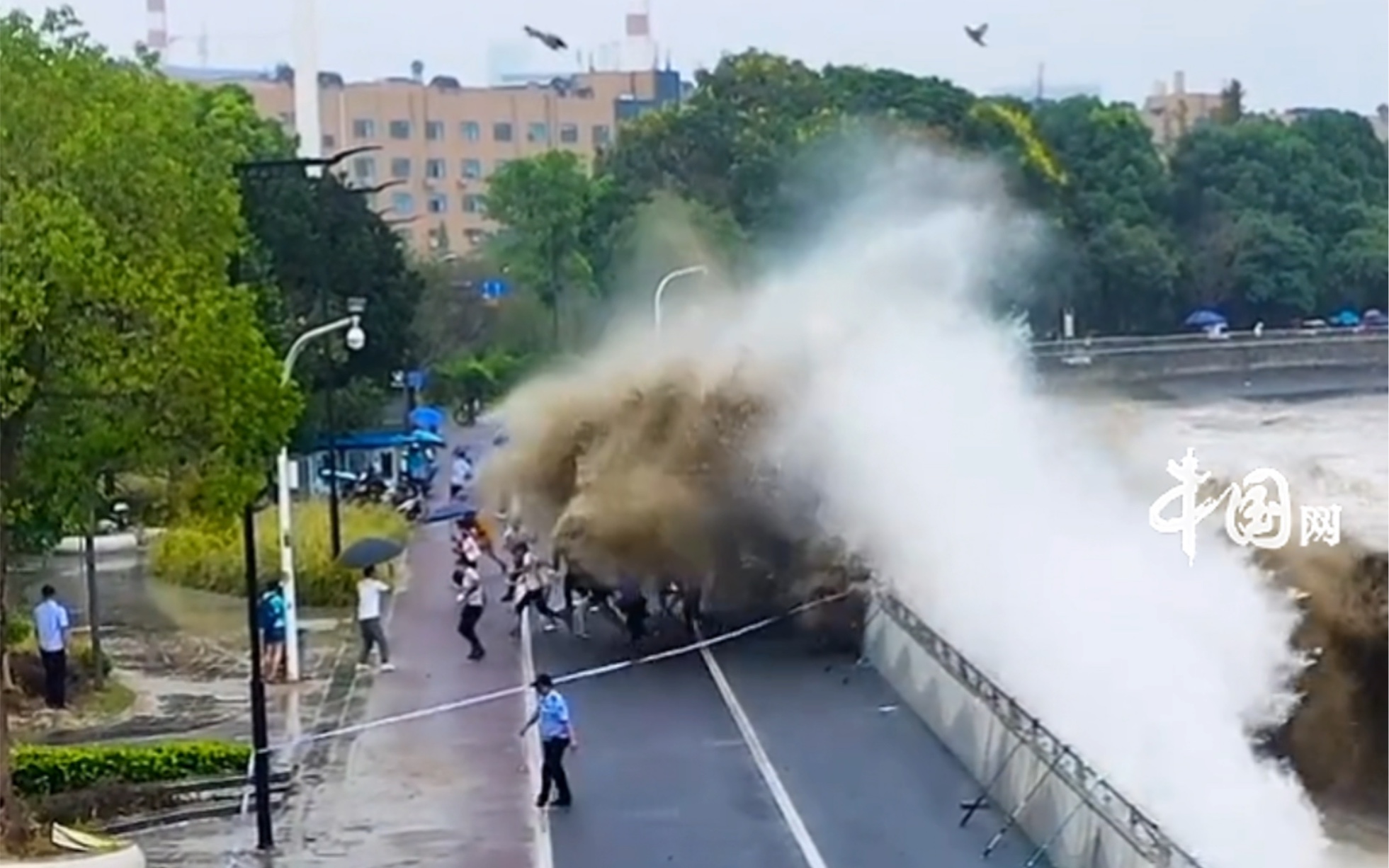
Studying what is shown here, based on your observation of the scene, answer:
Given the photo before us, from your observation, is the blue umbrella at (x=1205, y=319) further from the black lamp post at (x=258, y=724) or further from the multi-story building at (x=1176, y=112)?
the black lamp post at (x=258, y=724)

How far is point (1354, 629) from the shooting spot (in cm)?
2006

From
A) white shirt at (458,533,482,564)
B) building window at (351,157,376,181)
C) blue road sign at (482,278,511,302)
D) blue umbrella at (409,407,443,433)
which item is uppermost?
building window at (351,157,376,181)

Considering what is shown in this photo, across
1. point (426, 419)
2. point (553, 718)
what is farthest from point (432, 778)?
point (426, 419)

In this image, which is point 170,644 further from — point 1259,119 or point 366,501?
point 1259,119

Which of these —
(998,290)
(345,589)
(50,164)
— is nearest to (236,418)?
(50,164)

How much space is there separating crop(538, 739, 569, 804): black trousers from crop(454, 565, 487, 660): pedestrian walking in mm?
6415

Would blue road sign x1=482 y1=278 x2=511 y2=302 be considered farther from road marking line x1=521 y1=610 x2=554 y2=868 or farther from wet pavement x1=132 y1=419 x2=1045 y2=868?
wet pavement x1=132 y1=419 x2=1045 y2=868

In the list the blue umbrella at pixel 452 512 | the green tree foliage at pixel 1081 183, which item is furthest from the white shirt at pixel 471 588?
the green tree foliage at pixel 1081 183

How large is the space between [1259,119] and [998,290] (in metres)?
27.3

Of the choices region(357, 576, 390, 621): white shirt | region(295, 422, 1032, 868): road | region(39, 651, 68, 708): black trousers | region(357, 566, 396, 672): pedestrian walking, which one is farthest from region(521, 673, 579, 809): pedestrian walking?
region(357, 566, 396, 672): pedestrian walking

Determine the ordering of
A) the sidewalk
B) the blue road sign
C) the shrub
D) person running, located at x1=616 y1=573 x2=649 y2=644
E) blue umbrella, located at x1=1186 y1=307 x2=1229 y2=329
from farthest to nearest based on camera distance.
→ blue umbrella, located at x1=1186 y1=307 x2=1229 y2=329 < the blue road sign < the shrub < person running, located at x1=616 y1=573 x2=649 y2=644 < the sidewalk

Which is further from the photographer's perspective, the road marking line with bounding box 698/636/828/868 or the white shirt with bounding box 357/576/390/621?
the white shirt with bounding box 357/576/390/621

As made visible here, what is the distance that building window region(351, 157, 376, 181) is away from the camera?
66150mm

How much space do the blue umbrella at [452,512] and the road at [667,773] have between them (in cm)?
597
